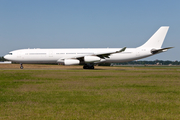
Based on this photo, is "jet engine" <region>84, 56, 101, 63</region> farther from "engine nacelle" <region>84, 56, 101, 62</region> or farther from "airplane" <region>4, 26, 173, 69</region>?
"airplane" <region>4, 26, 173, 69</region>

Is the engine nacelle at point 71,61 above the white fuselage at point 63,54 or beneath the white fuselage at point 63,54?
beneath

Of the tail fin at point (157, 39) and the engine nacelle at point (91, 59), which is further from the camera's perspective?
the tail fin at point (157, 39)

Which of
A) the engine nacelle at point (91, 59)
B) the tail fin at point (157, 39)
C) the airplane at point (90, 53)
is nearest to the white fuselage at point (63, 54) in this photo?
the airplane at point (90, 53)

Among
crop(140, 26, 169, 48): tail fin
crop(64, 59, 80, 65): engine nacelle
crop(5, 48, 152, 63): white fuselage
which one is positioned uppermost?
crop(140, 26, 169, 48): tail fin

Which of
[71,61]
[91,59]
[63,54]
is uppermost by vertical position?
[63,54]

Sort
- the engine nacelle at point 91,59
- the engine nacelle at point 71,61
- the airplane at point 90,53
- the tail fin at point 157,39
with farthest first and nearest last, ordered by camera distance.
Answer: the tail fin at point 157,39, the airplane at point 90,53, the engine nacelle at point 91,59, the engine nacelle at point 71,61

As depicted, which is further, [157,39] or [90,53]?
[157,39]

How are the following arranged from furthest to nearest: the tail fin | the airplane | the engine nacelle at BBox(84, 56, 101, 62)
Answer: the tail fin, the airplane, the engine nacelle at BBox(84, 56, 101, 62)

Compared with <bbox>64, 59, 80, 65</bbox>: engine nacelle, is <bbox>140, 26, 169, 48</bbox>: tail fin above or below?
above

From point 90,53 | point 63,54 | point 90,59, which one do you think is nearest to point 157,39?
point 90,53

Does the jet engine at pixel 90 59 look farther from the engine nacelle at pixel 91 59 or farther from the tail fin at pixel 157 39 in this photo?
the tail fin at pixel 157 39

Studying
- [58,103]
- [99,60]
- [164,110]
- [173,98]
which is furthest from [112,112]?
[99,60]

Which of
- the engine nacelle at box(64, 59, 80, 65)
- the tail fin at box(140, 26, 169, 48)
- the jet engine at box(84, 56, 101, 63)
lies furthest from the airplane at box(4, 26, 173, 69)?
the engine nacelle at box(64, 59, 80, 65)

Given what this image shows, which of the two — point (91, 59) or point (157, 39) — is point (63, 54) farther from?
point (157, 39)
